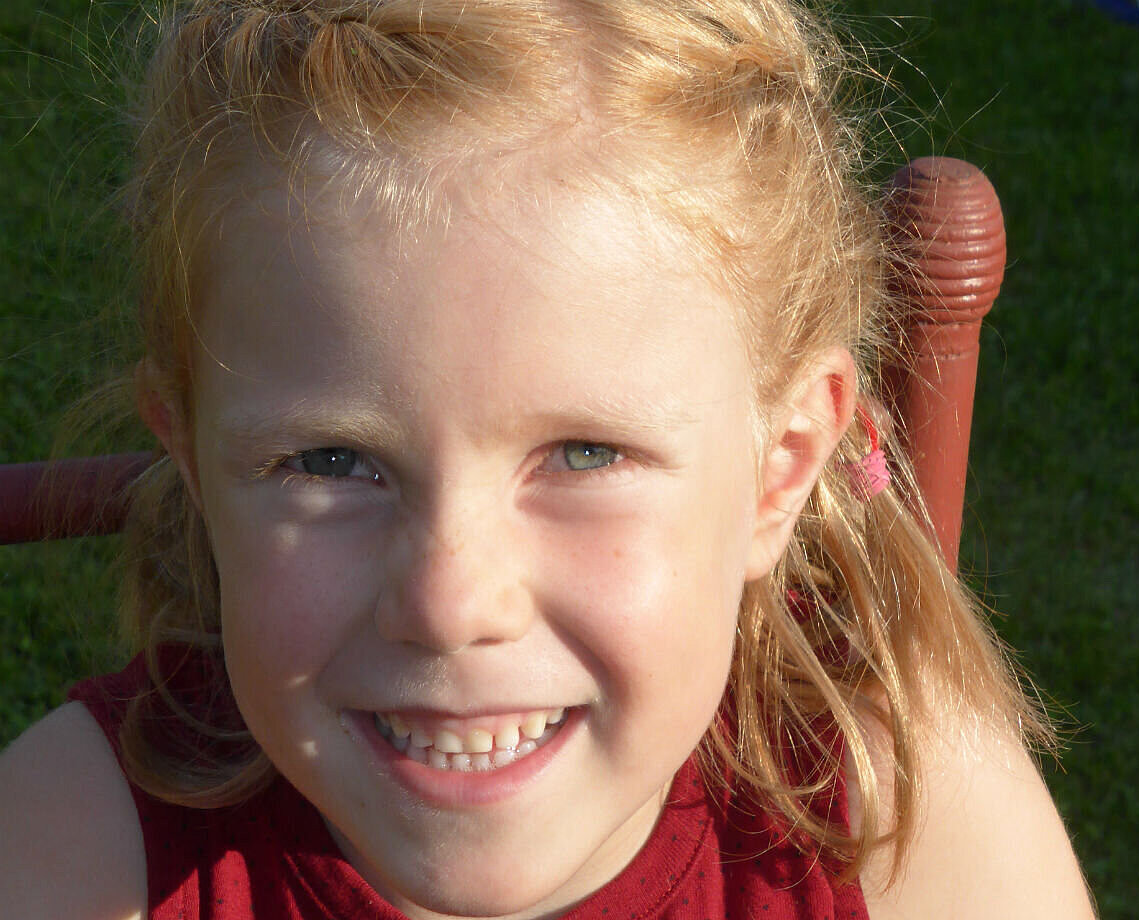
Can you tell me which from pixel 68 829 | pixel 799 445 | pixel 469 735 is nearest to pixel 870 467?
pixel 799 445

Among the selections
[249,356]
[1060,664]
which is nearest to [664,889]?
[249,356]

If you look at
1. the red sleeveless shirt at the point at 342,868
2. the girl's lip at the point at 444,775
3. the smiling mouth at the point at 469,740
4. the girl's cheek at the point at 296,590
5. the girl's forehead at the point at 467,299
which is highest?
the girl's forehead at the point at 467,299

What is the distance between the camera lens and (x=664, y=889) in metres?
1.52

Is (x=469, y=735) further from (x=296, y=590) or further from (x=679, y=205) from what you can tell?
(x=679, y=205)

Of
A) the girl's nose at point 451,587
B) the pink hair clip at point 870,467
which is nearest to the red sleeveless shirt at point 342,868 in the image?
the pink hair clip at point 870,467

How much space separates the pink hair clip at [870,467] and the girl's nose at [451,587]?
0.54m

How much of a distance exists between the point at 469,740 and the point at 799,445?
0.46 metres

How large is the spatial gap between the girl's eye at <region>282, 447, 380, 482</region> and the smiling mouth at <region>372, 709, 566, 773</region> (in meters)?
0.21

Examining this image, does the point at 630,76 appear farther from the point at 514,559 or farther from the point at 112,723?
the point at 112,723

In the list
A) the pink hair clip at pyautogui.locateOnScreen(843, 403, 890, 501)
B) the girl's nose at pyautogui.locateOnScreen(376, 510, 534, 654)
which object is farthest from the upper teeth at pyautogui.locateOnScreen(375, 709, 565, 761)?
the pink hair clip at pyautogui.locateOnScreen(843, 403, 890, 501)

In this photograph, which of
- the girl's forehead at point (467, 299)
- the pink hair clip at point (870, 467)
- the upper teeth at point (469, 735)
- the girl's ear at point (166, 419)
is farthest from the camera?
the pink hair clip at point (870, 467)

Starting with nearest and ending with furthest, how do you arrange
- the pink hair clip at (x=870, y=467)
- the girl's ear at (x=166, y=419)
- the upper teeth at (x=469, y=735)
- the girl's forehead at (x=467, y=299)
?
the girl's forehead at (x=467, y=299) → the upper teeth at (x=469, y=735) → the girl's ear at (x=166, y=419) → the pink hair clip at (x=870, y=467)

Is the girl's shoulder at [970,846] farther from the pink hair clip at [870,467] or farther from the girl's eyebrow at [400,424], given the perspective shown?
the girl's eyebrow at [400,424]

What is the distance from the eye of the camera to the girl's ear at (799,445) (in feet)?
4.65
